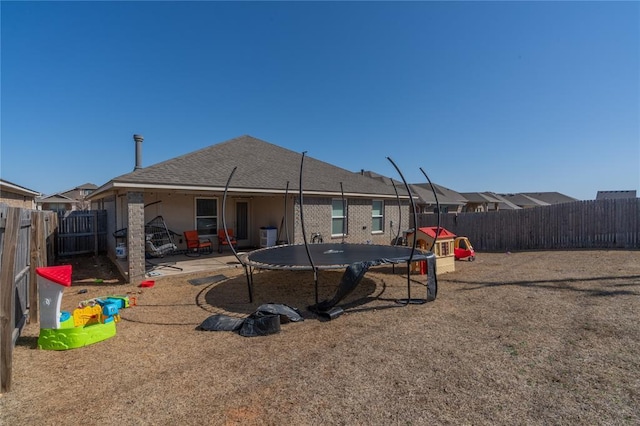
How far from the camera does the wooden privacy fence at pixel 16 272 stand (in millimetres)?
2956

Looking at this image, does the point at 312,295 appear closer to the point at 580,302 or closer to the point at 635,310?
the point at 580,302

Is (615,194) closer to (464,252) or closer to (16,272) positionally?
(464,252)

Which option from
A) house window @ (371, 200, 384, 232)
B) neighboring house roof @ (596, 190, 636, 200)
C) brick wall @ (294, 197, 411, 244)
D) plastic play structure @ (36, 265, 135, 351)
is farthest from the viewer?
neighboring house roof @ (596, 190, 636, 200)

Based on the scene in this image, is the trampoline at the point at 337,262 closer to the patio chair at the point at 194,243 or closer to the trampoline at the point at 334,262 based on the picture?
the trampoline at the point at 334,262

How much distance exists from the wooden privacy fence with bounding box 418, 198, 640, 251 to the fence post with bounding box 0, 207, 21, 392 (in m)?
14.7

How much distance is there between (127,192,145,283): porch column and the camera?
24.3ft

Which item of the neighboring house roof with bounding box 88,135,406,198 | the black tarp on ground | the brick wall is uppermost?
the neighboring house roof with bounding box 88,135,406,198

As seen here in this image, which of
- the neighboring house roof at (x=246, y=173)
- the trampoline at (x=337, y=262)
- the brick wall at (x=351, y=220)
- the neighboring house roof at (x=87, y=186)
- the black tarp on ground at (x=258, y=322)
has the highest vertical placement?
the neighboring house roof at (x=87, y=186)

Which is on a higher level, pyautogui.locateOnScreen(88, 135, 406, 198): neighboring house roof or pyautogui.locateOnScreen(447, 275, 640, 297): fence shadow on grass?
pyautogui.locateOnScreen(88, 135, 406, 198): neighboring house roof

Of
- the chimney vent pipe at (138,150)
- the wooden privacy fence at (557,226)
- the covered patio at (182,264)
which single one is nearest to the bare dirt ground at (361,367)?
the covered patio at (182,264)

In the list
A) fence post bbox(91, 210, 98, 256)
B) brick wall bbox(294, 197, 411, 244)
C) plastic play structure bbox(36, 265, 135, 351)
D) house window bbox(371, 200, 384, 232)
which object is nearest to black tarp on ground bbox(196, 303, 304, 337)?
plastic play structure bbox(36, 265, 135, 351)

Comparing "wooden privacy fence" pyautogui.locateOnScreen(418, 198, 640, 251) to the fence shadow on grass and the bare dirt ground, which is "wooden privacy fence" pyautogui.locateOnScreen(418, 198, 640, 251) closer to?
the fence shadow on grass

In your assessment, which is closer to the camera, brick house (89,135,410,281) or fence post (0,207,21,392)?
fence post (0,207,21,392)

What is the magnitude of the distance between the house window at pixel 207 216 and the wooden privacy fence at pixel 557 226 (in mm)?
10358
